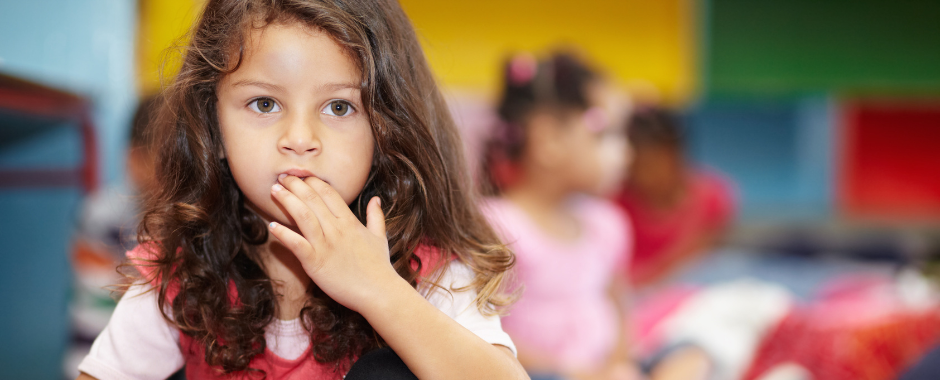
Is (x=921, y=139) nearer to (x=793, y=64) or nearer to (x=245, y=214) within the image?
(x=793, y=64)

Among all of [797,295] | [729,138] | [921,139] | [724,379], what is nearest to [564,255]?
[724,379]

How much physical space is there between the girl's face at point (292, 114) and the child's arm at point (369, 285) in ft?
0.07

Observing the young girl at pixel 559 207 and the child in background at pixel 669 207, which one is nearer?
the young girl at pixel 559 207

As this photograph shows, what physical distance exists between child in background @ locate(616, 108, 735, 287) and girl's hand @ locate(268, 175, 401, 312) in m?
1.59

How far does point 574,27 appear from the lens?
192 cm

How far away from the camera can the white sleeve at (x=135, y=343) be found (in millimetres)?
541

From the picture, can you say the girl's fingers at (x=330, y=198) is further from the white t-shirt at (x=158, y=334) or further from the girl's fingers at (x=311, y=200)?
the white t-shirt at (x=158, y=334)

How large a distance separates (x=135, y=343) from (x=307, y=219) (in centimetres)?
20

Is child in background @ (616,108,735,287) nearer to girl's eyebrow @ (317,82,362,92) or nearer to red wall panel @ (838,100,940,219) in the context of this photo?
red wall panel @ (838,100,940,219)

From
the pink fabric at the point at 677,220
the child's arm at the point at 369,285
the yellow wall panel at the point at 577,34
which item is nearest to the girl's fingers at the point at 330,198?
the child's arm at the point at 369,285

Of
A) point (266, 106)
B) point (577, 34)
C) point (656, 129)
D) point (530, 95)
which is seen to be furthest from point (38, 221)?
point (656, 129)

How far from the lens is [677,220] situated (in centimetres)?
203

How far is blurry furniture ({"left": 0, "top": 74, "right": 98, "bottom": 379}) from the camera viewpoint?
882 mm

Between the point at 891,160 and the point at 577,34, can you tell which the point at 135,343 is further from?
the point at 891,160
